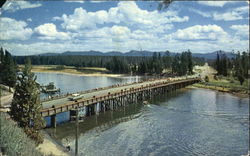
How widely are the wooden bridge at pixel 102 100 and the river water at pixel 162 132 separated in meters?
1.48

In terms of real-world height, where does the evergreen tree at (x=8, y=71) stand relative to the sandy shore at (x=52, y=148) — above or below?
above

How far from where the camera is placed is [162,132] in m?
28.9

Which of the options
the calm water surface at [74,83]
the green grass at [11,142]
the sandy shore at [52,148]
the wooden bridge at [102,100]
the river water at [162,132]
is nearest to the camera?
the green grass at [11,142]

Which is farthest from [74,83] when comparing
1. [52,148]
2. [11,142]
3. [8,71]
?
[11,142]

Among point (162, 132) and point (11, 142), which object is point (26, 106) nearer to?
point (11, 142)

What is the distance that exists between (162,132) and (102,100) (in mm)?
11448

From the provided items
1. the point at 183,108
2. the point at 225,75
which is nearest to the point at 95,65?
the point at 225,75

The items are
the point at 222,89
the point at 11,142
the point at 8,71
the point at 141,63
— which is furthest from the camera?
the point at 141,63

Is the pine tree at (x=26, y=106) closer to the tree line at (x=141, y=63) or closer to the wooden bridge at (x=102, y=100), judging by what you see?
the wooden bridge at (x=102, y=100)

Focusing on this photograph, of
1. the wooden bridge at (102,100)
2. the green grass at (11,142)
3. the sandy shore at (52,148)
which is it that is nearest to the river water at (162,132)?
the sandy shore at (52,148)

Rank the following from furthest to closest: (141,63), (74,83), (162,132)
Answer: (141,63), (74,83), (162,132)

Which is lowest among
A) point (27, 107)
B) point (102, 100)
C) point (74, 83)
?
point (74, 83)

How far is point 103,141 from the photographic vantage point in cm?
2508

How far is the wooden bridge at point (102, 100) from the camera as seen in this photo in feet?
97.7
